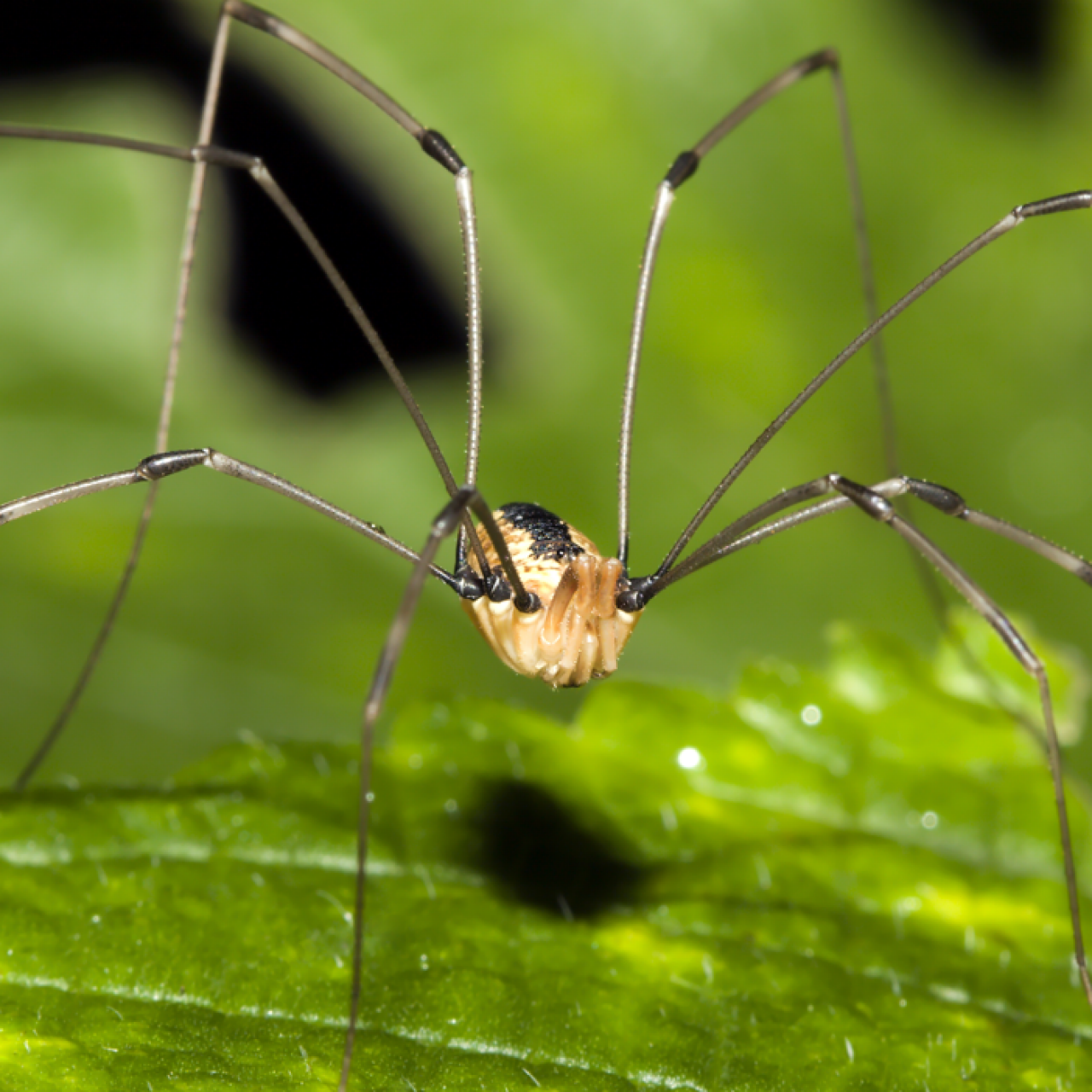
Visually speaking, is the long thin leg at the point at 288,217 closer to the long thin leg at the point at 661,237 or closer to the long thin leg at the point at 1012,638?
the long thin leg at the point at 661,237

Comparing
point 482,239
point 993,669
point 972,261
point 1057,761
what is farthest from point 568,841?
point 972,261

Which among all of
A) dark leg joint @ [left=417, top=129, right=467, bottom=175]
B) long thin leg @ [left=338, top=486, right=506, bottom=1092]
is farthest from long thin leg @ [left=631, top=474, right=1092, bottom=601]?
dark leg joint @ [left=417, top=129, right=467, bottom=175]

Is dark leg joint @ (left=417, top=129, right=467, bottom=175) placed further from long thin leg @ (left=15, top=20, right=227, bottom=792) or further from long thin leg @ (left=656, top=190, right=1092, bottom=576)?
long thin leg @ (left=656, top=190, right=1092, bottom=576)

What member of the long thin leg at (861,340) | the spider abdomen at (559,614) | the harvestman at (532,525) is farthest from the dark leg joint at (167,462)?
the long thin leg at (861,340)

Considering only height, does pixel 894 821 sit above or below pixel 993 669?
below

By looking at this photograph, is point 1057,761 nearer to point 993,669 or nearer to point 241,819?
point 993,669

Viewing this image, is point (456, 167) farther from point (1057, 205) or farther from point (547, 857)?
point (547, 857)

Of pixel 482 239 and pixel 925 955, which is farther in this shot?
pixel 482 239
